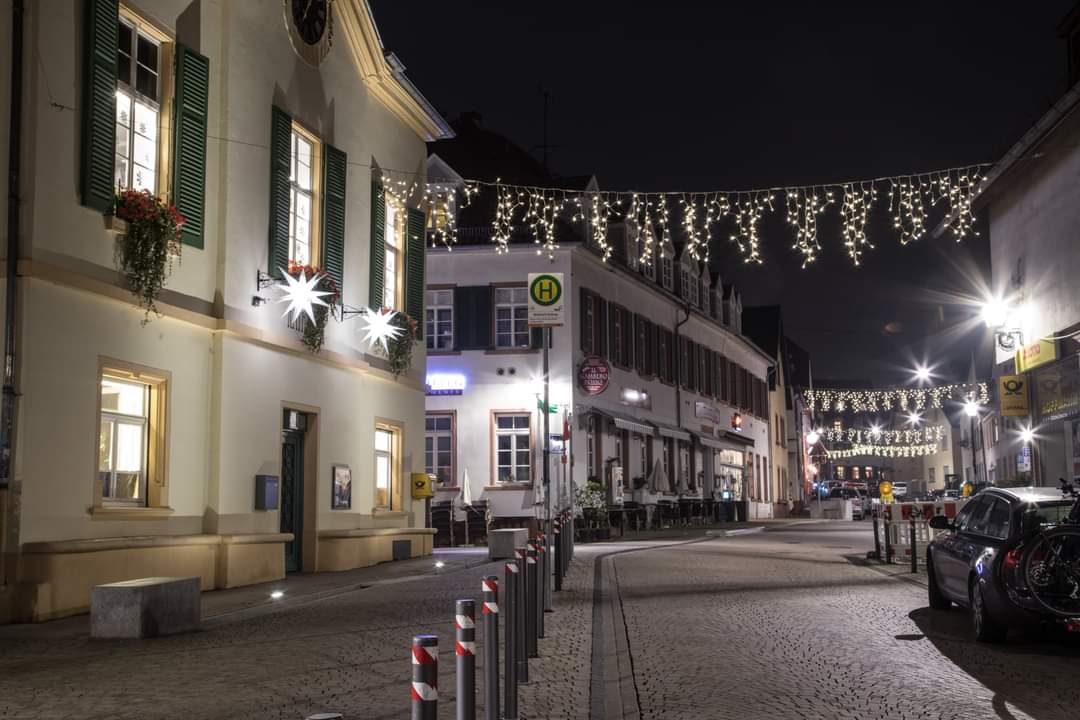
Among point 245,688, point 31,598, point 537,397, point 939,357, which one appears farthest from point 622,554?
point 939,357

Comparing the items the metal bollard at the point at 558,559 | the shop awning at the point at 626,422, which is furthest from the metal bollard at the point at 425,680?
the shop awning at the point at 626,422

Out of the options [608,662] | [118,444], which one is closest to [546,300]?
[118,444]

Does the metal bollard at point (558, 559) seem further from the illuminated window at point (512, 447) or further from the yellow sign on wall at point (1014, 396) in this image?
the illuminated window at point (512, 447)

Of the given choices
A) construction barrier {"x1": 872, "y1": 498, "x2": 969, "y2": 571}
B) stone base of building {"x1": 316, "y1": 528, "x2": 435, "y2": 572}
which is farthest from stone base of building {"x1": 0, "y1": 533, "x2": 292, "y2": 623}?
construction barrier {"x1": 872, "y1": 498, "x2": 969, "y2": 571}

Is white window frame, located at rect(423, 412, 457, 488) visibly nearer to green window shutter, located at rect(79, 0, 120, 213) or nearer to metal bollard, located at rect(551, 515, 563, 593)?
metal bollard, located at rect(551, 515, 563, 593)

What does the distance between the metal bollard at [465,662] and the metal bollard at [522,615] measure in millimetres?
2263

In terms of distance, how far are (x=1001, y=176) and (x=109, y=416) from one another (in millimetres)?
21926

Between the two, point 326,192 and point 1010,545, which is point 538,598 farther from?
point 326,192

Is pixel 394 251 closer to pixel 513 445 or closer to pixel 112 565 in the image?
pixel 112 565

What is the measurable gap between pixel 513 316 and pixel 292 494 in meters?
16.3

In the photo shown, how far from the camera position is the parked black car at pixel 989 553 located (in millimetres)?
10328

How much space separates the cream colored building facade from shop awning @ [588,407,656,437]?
12.9 m

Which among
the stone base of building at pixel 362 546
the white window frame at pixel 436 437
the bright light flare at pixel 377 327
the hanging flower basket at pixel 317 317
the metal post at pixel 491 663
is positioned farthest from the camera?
the white window frame at pixel 436 437

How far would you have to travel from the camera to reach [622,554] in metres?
25.2
